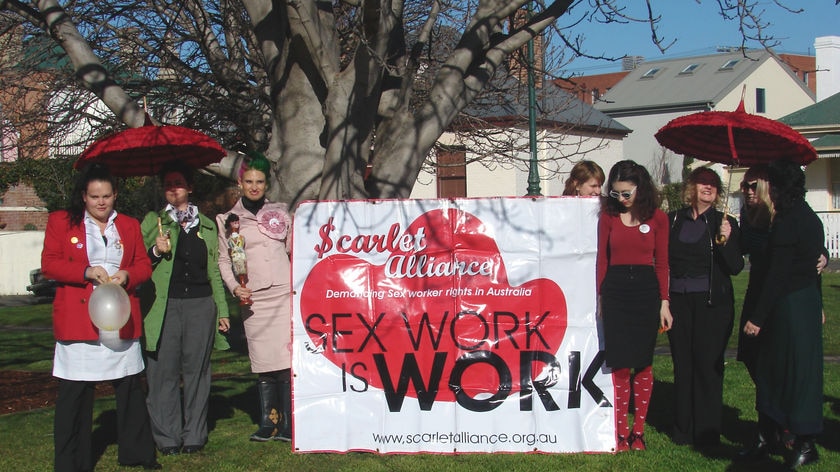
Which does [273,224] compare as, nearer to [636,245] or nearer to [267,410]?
[267,410]

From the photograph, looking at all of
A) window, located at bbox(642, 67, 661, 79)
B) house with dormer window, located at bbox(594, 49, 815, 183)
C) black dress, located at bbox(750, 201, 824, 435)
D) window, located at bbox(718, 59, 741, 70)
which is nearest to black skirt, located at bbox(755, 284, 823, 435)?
black dress, located at bbox(750, 201, 824, 435)

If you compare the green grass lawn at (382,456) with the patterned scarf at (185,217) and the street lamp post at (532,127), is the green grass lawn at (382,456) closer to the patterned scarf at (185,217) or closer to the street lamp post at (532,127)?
the patterned scarf at (185,217)

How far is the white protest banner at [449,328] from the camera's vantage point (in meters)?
6.00

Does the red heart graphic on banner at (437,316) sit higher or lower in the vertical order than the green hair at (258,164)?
lower

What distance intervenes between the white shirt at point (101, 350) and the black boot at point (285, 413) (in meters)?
1.04

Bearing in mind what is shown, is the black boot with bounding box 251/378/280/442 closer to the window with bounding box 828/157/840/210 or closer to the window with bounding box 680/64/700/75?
the window with bounding box 828/157/840/210

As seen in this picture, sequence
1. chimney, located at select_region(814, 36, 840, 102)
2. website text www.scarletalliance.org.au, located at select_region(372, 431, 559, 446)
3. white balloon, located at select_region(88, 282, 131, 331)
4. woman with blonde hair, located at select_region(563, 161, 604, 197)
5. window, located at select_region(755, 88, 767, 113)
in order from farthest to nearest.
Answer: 1. window, located at select_region(755, 88, 767, 113)
2. chimney, located at select_region(814, 36, 840, 102)
3. woman with blonde hair, located at select_region(563, 161, 604, 197)
4. website text www.scarletalliance.org.au, located at select_region(372, 431, 559, 446)
5. white balloon, located at select_region(88, 282, 131, 331)

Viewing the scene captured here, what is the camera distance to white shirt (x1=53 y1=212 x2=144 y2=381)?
5527 millimetres

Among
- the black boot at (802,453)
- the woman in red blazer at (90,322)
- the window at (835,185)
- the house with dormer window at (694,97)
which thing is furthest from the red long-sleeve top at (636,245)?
the house with dormer window at (694,97)

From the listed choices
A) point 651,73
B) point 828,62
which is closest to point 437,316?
point 828,62

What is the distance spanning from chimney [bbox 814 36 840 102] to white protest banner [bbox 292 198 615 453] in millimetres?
36792

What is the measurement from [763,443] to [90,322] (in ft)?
14.6

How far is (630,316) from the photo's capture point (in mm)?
5902

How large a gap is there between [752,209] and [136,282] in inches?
163
